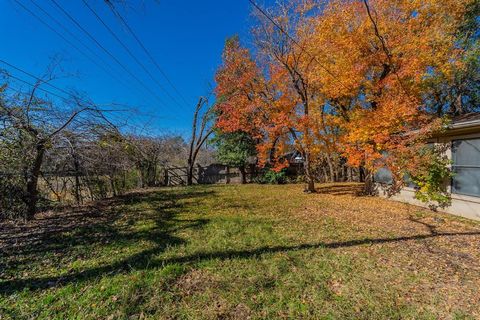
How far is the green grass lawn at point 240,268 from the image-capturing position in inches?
101

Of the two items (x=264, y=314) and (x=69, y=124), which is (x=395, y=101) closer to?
(x=264, y=314)

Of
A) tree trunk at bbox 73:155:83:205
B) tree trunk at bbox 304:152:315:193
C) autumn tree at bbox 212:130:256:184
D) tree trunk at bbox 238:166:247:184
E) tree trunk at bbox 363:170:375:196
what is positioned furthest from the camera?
tree trunk at bbox 238:166:247:184

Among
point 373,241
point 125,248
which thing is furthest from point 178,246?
point 373,241

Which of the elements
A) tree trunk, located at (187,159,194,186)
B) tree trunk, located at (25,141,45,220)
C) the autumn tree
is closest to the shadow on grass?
the autumn tree

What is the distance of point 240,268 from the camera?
3.41 m

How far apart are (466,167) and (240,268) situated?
6777 mm

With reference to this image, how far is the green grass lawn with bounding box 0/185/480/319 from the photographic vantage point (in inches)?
101

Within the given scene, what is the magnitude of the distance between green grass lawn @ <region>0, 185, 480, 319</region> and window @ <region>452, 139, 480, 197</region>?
96cm

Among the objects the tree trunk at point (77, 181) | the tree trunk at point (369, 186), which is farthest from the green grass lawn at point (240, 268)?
the tree trunk at point (369, 186)

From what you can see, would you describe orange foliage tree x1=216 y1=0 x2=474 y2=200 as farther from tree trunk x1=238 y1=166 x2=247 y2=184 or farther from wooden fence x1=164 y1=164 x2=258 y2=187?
wooden fence x1=164 y1=164 x2=258 y2=187

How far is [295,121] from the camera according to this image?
10.3 metres

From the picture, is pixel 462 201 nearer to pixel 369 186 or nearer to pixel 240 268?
pixel 369 186

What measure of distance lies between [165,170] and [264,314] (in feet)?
47.3

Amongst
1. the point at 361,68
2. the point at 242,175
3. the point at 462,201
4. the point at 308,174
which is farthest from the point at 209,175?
the point at 462,201
